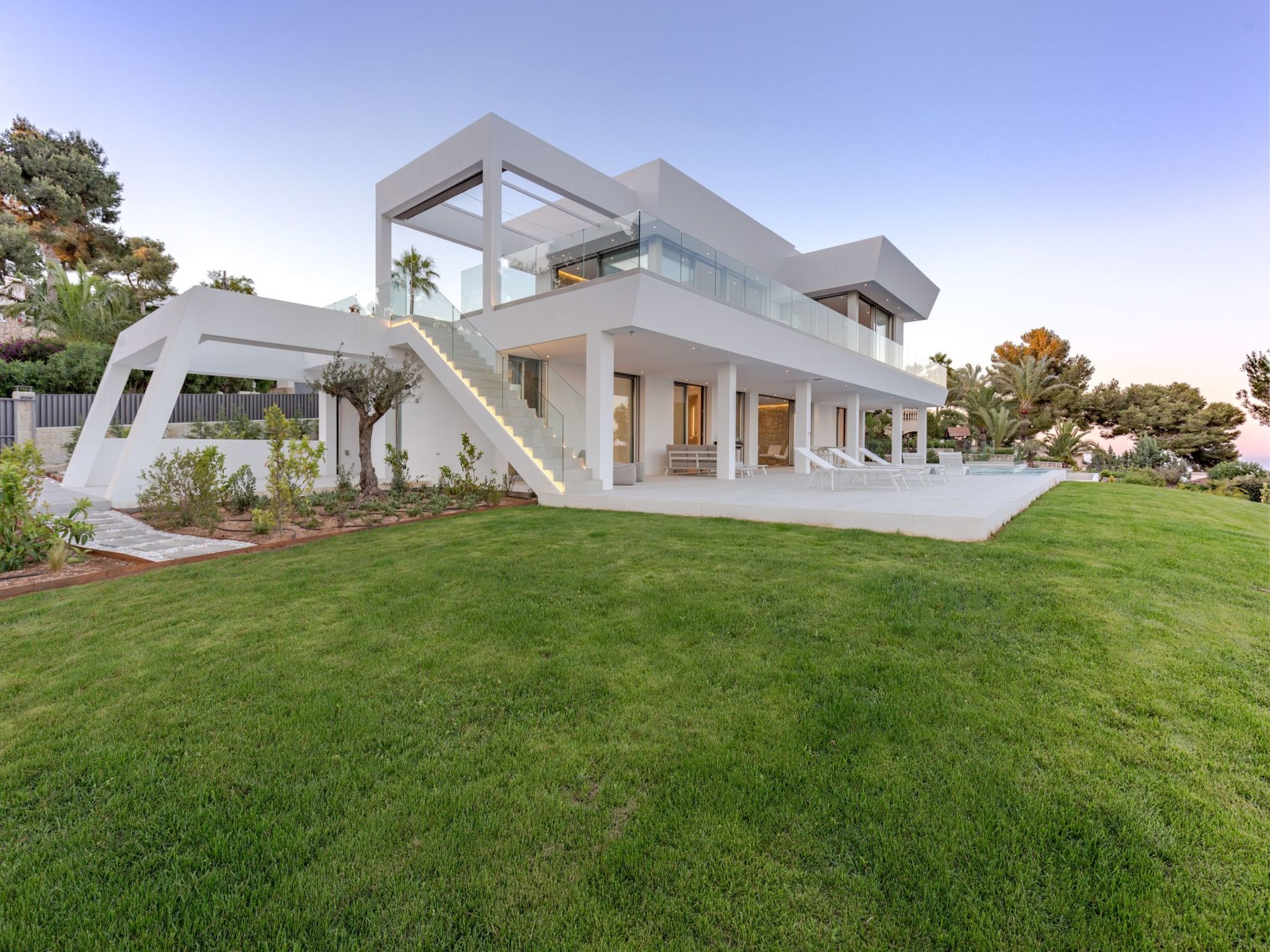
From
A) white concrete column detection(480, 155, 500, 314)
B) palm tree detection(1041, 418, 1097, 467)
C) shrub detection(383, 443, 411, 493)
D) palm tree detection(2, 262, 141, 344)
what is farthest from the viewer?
palm tree detection(1041, 418, 1097, 467)

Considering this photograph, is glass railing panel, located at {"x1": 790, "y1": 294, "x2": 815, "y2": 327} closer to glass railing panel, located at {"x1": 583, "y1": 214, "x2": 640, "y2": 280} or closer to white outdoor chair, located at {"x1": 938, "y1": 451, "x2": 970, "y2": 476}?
white outdoor chair, located at {"x1": 938, "y1": 451, "x2": 970, "y2": 476}

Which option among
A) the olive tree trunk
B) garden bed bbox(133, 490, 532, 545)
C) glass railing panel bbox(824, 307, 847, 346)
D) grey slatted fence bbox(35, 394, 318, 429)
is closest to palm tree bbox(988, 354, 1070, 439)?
glass railing panel bbox(824, 307, 847, 346)

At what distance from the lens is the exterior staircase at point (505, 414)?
1131cm

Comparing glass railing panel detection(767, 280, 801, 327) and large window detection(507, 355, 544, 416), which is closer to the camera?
large window detection(507, 355, 544, 416)

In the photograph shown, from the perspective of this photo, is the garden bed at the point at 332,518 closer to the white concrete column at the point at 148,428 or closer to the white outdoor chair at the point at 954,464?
the white concrete column at the point at 148,428

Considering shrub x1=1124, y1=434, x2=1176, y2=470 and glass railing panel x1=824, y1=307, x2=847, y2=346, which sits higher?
glass railing panel x1=824, y1=307, x2=847, y2=346

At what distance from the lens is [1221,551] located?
6.53 m

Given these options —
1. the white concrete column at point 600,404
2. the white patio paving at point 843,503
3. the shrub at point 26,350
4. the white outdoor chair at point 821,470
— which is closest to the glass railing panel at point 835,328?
Result: the white outdoor chair at point 821,470

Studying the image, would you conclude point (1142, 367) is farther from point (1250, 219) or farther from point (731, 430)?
point (731, 430)

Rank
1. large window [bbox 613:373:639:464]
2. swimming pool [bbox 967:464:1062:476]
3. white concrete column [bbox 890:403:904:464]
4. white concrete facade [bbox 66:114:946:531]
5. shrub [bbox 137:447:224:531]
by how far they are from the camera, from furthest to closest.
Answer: white concrete column [bbox 890:403:904:464] < swimming pool [bbox 967:464:1062:476] < large window [bbox 613:373:639:464] < white concrete facade [bbox 66:114:946:531] < shrub [bbox 137:447:224:531]

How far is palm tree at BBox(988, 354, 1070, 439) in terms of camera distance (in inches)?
1417

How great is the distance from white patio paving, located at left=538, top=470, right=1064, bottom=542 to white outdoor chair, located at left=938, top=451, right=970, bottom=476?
2.71 m

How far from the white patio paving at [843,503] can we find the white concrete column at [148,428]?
7.59 m

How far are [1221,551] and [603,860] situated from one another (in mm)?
8556
